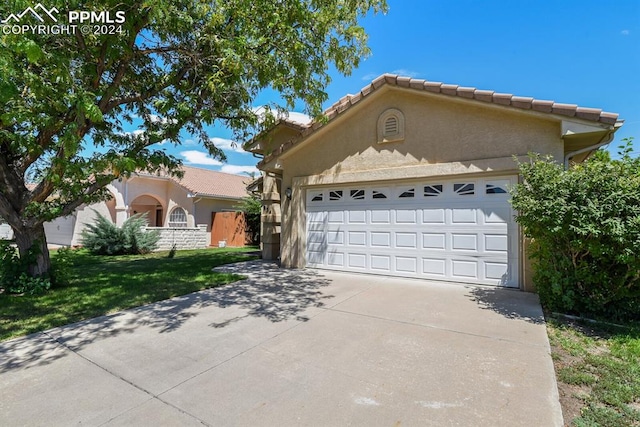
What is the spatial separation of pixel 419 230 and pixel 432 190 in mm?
1124

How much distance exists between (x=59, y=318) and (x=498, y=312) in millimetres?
7919

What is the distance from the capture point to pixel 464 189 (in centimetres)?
805

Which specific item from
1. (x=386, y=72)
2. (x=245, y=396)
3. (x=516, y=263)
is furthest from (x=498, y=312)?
(x=386, y=72)

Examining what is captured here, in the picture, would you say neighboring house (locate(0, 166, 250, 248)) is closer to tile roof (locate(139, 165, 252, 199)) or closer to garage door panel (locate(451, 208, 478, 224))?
tile roof (locate(139, 165, 252, 199))

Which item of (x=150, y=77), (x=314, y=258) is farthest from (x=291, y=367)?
(x=150, y=77)

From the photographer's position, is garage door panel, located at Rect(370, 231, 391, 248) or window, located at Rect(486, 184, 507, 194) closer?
window, located at Rect(486, 184, 507, 194)

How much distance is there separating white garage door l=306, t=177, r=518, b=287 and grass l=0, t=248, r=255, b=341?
3.30 m

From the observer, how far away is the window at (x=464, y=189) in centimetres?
794

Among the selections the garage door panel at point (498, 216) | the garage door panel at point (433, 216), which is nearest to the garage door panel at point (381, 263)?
the garage door panel at point (433, 216)

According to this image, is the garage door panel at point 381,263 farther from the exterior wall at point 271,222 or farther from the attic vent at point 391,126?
the exterior wall at point 271,222

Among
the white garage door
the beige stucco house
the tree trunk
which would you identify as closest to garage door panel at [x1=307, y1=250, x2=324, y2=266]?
the white garage door

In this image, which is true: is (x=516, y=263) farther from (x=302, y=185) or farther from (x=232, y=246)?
(x=232, y=246)

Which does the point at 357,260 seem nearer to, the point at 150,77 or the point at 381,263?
the point at 381,263

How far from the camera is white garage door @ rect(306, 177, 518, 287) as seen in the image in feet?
24.9
